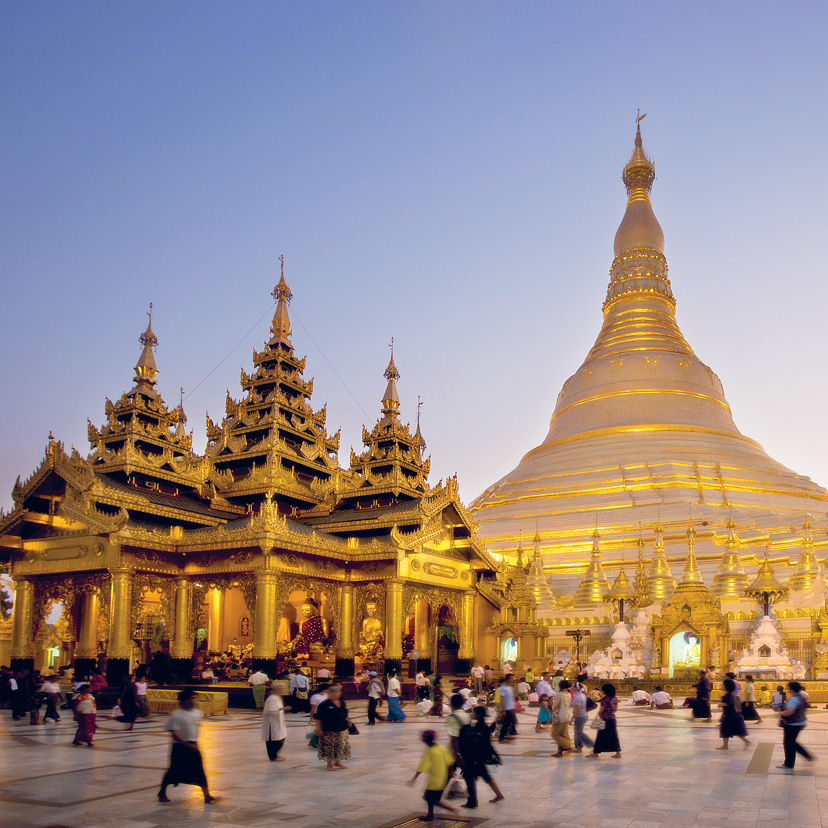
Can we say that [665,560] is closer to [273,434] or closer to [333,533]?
[333,533]

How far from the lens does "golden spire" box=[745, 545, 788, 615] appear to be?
28969 millimetres

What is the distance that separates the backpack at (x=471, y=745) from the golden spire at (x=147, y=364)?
25013 mm

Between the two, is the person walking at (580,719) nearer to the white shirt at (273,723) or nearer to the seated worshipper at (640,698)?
the white shirt at (273,723)

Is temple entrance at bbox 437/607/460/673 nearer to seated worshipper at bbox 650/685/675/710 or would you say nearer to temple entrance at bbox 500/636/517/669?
temple entrance at bbox 500/636/517/669

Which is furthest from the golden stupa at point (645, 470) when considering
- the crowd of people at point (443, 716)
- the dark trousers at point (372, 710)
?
the dark trousers at point (372, 710)

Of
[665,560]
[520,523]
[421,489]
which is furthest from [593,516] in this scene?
[421,489]

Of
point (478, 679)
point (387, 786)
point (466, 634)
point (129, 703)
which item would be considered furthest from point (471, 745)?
point (466, 634)

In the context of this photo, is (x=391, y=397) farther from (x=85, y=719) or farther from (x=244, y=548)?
(x=85, y=719)

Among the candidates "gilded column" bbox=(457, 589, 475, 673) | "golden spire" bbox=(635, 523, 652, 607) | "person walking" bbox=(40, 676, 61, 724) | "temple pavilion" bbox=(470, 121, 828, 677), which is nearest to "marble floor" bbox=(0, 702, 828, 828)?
"person walking" bbox=(40, 676, 61, 724)

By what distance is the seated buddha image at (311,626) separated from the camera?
30.2 meters

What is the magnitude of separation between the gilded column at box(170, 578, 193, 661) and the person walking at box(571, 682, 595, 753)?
604 inches

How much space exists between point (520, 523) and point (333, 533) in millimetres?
16479

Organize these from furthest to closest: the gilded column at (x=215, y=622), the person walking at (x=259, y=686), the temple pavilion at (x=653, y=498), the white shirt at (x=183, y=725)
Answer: the temple pavilion at (x=653, y=498)
the gilded column at (x=215, y=622)
the person walking at (x=259, y=686)
the white shirt at (x=183, y=725)

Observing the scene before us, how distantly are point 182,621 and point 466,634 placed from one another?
976 cm
